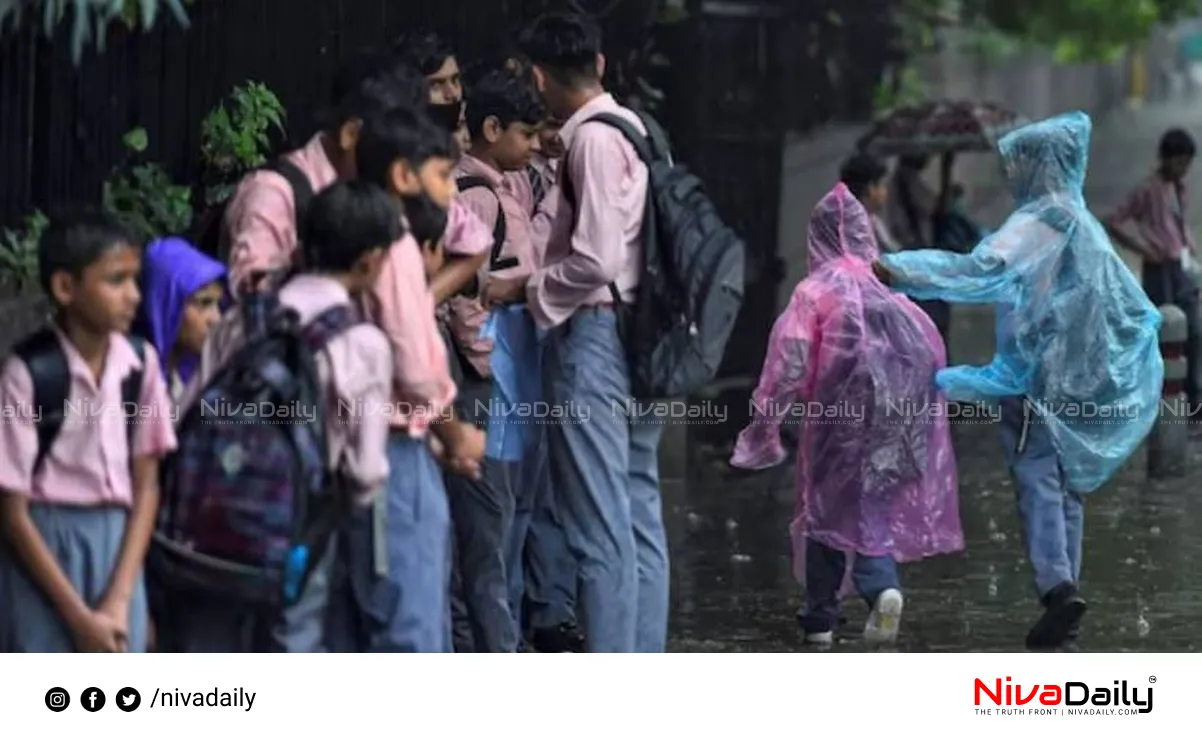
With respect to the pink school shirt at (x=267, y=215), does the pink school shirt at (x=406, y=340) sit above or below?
below

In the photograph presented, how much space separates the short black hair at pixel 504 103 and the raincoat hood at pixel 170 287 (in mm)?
1737

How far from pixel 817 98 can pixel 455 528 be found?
13.3m

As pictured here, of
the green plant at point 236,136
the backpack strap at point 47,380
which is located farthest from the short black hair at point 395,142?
the green plant at point 236,136

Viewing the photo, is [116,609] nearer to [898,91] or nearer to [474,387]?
[474,387]

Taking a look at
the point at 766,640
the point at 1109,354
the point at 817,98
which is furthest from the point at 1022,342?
the point at 817,98

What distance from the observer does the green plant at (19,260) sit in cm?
918

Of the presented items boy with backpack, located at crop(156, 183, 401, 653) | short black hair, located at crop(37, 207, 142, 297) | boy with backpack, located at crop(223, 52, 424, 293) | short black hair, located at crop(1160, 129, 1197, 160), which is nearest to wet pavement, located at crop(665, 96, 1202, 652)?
short black hair, located at crop(1160, 129, 1197, 160)

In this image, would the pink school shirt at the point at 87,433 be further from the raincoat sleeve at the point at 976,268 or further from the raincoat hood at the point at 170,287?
the raincoat sleeve at the point at 976,268

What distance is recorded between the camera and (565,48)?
882cm

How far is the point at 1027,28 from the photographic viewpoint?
29.9 m

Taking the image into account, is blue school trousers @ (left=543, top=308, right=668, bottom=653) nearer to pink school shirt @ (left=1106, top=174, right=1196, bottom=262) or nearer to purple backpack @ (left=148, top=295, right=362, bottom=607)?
purple backpack @ (left=148, top=295, right=362, bottom=607)
